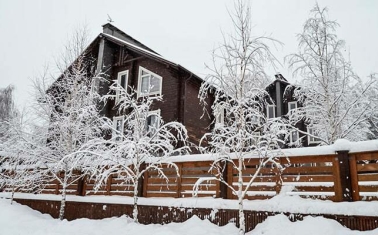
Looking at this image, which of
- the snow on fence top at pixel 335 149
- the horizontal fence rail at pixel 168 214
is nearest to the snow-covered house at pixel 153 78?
the horizontal fence rail at pixel 168 214

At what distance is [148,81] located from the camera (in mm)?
16562

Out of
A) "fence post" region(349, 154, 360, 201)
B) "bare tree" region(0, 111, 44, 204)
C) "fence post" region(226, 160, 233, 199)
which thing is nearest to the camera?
"fence post" region(349, 154, 360, 201)

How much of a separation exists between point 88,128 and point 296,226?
8421 mm

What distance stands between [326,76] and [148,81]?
8.98 m

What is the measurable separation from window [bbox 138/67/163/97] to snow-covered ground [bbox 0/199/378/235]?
25.5 ft

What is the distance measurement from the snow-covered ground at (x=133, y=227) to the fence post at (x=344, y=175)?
27.1 inches

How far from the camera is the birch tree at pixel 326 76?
38.5 feet

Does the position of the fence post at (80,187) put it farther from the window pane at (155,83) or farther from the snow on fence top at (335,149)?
the snow on fence top at (335,149)

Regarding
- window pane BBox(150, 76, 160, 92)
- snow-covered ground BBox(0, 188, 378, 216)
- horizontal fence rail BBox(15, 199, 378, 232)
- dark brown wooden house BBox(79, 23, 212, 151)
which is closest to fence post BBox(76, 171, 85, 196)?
horizontal fence rail BBox(15, 199, 378, 232)

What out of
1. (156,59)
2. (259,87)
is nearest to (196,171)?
(259,87)

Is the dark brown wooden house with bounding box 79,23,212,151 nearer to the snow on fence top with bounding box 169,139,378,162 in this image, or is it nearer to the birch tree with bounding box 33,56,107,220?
the birch tree with bounding box 33,56,107,220

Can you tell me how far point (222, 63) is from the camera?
7.67 meters

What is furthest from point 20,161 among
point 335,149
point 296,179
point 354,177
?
point 354,177

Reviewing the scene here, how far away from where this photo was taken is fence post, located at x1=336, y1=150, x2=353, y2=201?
6.53 meters
